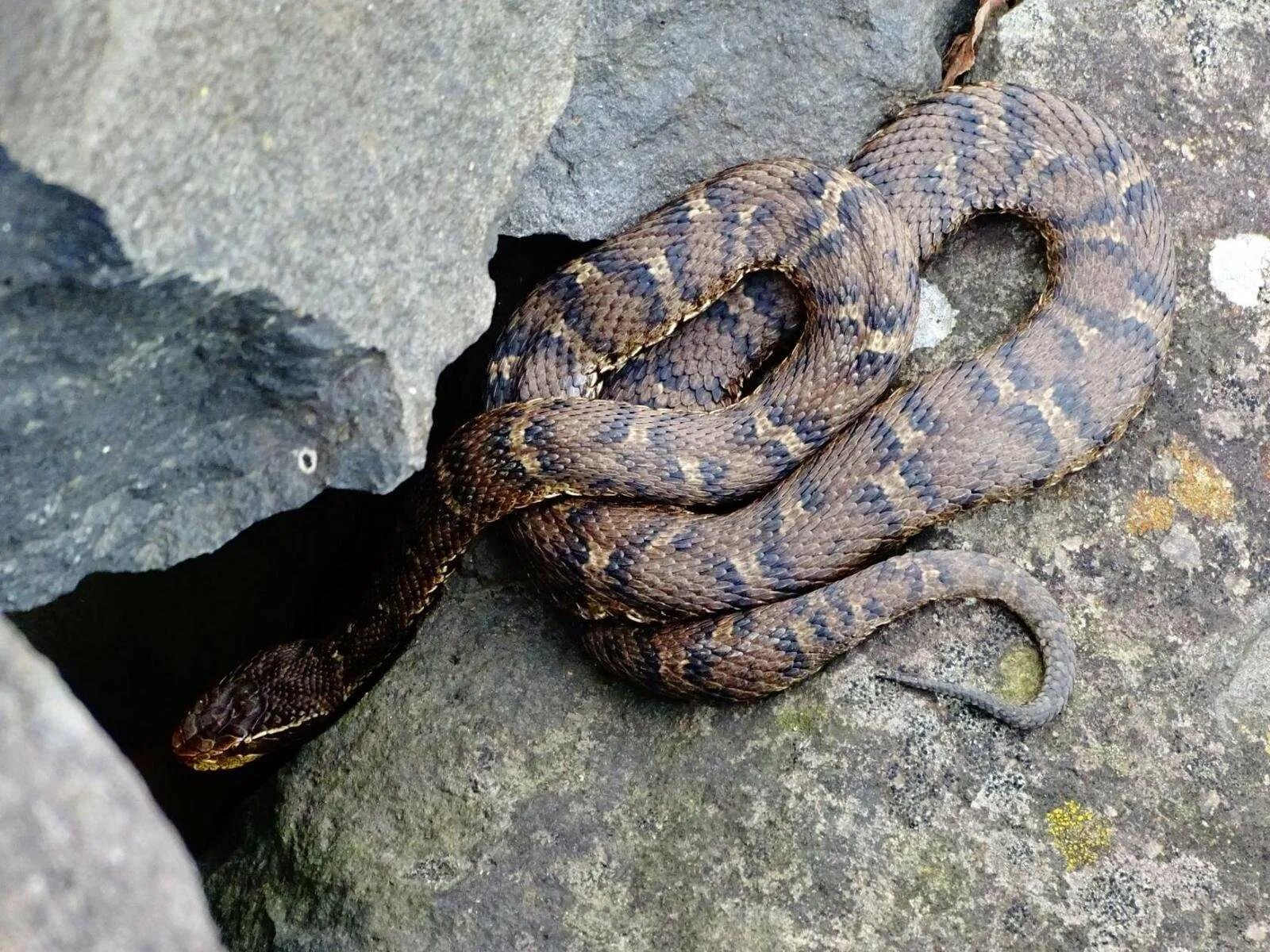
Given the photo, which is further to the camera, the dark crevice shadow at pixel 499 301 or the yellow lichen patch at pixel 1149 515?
the dark crevice shadow at pixel 499 301

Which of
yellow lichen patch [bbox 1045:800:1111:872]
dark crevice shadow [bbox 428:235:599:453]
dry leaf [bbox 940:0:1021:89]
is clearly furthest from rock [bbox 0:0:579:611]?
yellow lichen patch [bbox 1045:800:1111:872]

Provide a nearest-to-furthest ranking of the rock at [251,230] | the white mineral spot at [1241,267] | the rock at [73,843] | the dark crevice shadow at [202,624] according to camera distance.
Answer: the rock at [73,843], the rock at [251,230], the white mineral spot at [1241,267], the dark crevice shadow at [202,624]

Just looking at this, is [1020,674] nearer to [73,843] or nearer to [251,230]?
[251,230]

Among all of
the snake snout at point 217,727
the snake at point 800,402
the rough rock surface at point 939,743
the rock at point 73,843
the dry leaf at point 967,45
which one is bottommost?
the snake snout at point 217,727

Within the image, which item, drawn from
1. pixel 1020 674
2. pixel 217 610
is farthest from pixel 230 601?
pixel 1020 674

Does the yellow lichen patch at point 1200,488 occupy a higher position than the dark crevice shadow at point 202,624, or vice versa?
the yellow lichen patch at point 1200,488

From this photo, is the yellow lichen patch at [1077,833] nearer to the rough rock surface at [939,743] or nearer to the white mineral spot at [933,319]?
the rough rock surface at [939,743]

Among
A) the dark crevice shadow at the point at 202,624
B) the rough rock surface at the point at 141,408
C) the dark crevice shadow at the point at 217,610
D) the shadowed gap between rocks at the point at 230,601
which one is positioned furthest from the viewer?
the dark crevice shadow at the point at 202,624

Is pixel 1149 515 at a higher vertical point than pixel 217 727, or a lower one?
higher

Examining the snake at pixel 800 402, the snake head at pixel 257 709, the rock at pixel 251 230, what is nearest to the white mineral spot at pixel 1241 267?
the snake at pixel 800 402
